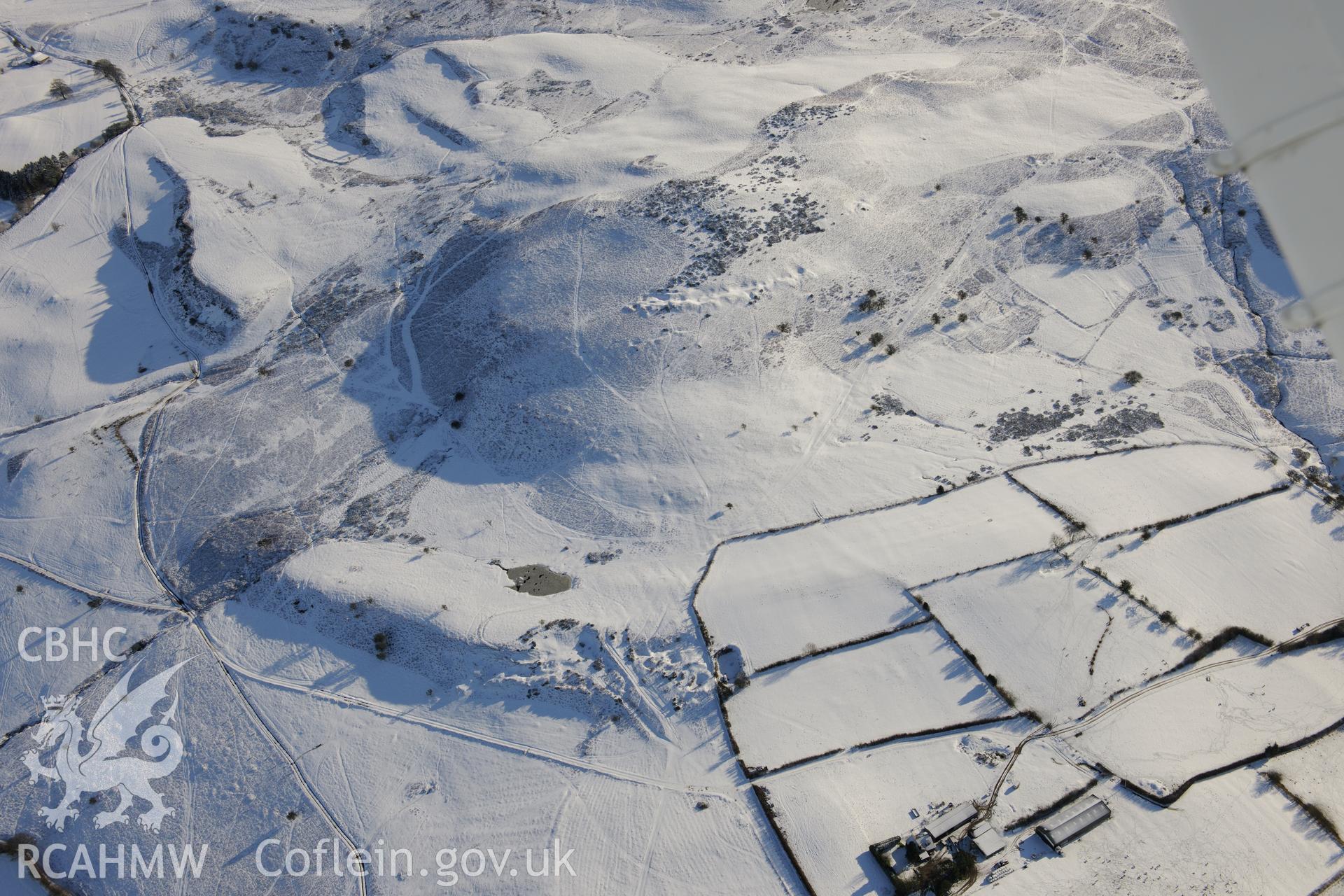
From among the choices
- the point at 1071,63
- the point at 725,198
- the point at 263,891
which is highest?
the point at 1071,63

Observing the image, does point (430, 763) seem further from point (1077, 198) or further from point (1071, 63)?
point (1071, 63)

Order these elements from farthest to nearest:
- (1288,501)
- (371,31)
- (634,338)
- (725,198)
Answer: (371,31)
(725,198)
(634,338)
(1288,501)

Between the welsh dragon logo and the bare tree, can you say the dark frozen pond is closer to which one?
the welsh dragon logo

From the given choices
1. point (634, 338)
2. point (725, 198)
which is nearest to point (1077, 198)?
point (725, 198)

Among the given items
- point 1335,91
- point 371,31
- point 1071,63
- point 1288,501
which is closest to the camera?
point 1335,91

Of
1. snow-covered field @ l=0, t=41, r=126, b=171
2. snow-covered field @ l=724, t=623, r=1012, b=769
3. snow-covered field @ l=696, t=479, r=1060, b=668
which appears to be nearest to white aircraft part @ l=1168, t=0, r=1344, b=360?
snow-covered field @ l=724, t=623, r=1012, b=769

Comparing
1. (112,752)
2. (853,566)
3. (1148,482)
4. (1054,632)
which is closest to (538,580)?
(853,566)

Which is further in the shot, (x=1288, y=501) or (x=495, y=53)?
(x=495, y=53)

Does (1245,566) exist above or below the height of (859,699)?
above

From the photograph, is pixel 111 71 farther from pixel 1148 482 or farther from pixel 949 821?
pixel 1148 482
